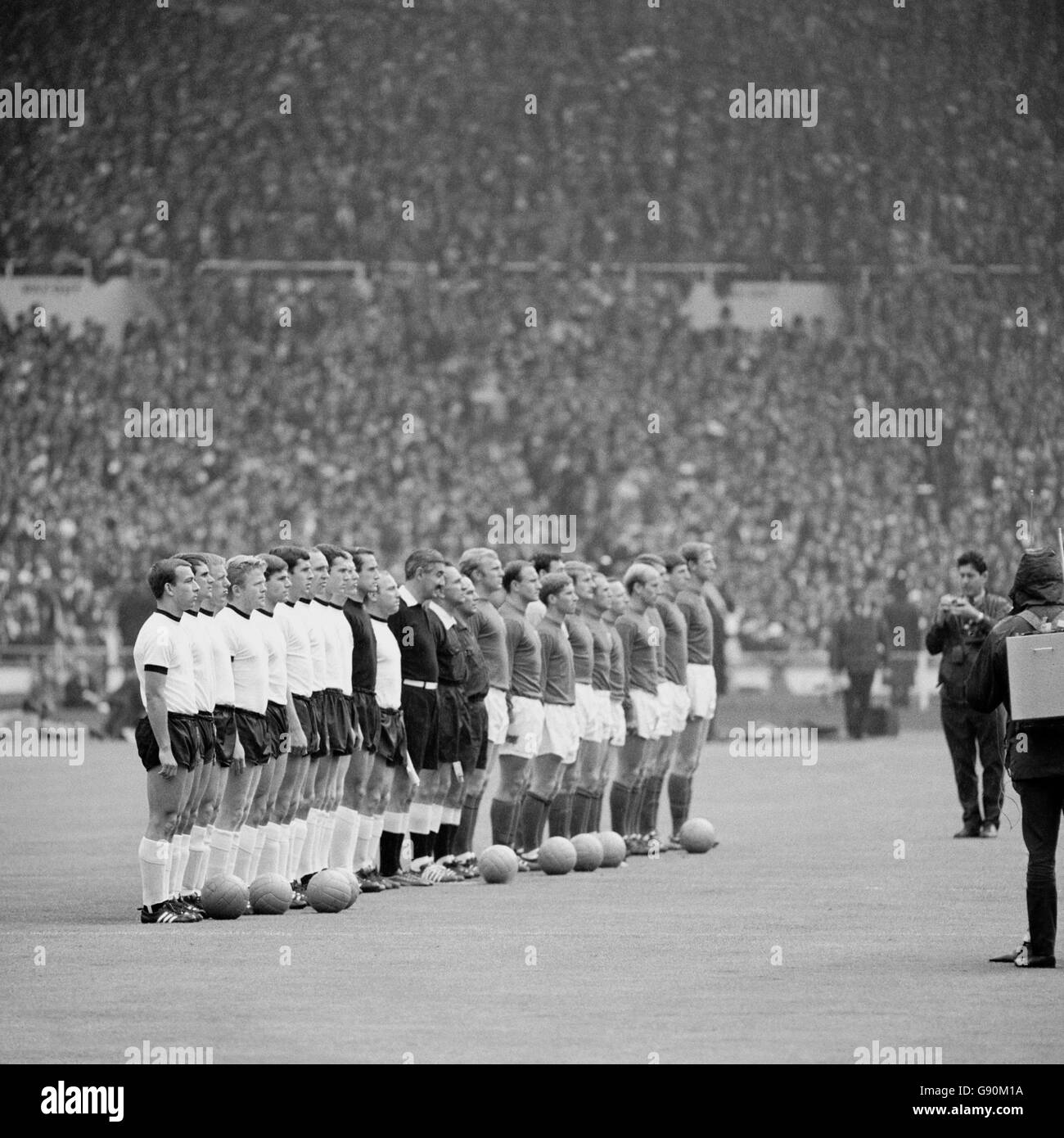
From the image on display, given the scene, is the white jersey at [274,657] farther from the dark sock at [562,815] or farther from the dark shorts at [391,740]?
the dark sock at [562,815]

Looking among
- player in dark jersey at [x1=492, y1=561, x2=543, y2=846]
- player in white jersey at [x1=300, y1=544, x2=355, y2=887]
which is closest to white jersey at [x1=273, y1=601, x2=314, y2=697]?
player in white jersey at [x1=300, y1=544, x2=355, y2=887]

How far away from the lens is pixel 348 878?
41.1ft

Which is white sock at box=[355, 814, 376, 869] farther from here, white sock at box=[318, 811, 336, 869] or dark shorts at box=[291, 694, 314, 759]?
dark shorts at box=[291, 694, 314, 759]

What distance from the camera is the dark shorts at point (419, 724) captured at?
14320 millimetres

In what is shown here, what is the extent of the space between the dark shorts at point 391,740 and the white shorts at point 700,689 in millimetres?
4016

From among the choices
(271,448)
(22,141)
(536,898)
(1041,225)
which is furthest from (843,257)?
(536,898)

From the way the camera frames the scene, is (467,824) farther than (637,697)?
No

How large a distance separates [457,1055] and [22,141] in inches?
1408

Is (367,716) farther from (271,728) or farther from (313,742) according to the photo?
(271,728)

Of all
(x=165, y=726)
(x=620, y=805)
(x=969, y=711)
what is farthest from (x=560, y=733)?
(x=165, y=726)

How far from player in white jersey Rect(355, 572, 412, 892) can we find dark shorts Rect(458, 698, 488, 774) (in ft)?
2.15

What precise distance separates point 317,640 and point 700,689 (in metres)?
4.99

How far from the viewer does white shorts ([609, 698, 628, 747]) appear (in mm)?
16469
